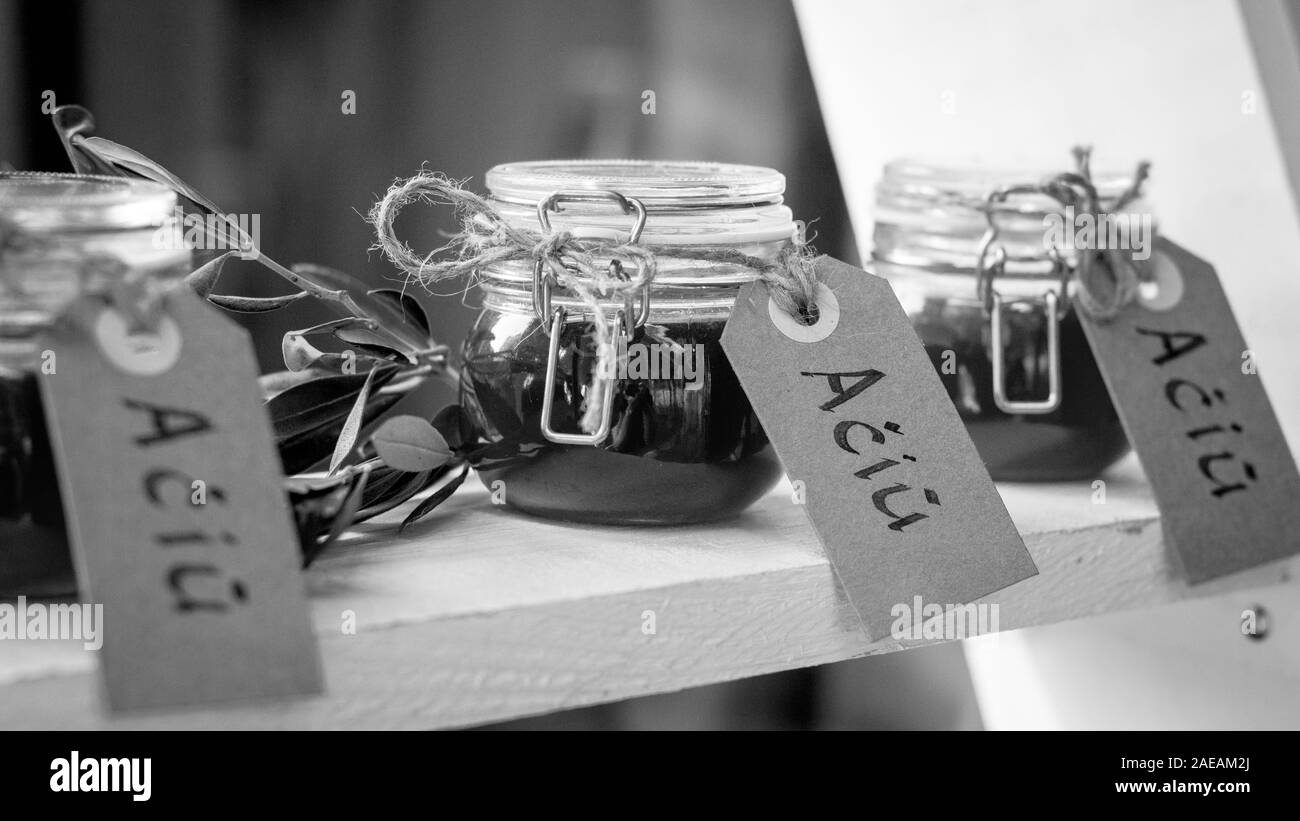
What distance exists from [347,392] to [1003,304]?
355 mm

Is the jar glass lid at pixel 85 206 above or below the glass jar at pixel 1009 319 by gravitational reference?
above

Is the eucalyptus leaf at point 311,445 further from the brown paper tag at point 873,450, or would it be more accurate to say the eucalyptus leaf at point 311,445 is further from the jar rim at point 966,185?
the jar rim at point 966,185

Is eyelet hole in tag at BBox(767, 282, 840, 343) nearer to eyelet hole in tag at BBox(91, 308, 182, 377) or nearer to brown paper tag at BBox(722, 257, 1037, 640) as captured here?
brown paper tag at BBox(722, 257, 1037, 640)

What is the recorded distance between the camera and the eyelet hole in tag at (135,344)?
17.4 inches

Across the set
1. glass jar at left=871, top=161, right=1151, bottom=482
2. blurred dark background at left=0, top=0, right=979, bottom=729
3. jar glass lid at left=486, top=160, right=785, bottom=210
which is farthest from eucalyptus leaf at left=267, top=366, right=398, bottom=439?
blurred dark background at left=0, top=0, right=979, bottom=729

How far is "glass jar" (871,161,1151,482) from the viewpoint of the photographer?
27.5 inches

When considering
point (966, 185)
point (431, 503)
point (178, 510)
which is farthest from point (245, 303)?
point (966, 185)

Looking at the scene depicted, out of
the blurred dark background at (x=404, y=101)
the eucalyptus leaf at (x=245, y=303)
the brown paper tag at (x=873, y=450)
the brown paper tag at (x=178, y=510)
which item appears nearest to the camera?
the brown paper tag at (x=178, y=510)

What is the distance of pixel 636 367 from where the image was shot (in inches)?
23.0

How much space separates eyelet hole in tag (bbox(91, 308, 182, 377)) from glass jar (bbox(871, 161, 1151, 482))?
42 cm

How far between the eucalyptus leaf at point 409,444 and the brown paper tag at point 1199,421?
13.3 inches

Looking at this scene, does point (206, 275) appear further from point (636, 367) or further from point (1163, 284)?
point (1163, 284)

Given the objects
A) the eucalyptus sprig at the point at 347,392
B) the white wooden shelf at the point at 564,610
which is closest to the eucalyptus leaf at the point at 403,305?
the eucalyptus sprig at the point at 347,392
